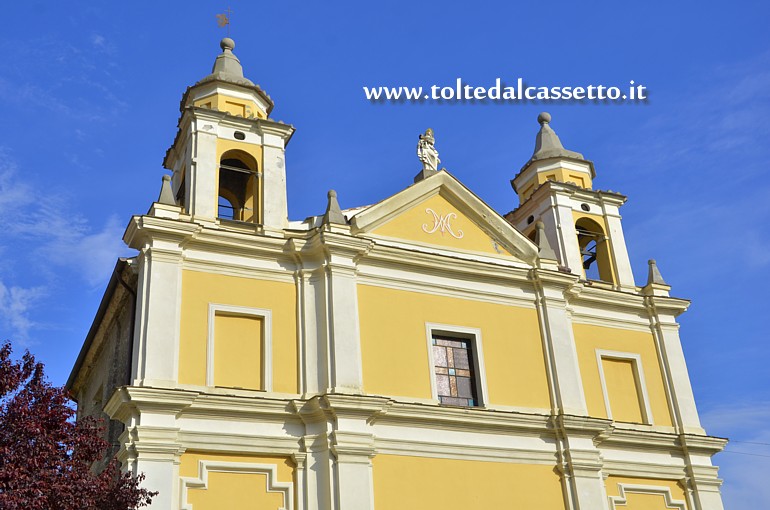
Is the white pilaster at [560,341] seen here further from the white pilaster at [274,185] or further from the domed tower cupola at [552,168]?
the white pilaster at [274,185]

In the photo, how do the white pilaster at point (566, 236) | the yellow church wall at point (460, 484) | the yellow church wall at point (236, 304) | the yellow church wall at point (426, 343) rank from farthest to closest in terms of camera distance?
the white pilaster at point (566, 236)
the yellow church wall at point (426, 343)
the yellow church wall at point (460, 484)
the yellow church wall at point (236, 304)

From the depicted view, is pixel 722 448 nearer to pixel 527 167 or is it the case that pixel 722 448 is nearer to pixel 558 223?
pixel 558 223

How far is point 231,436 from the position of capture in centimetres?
1528

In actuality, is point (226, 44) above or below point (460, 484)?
above

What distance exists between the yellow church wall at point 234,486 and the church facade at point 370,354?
1.2 inches

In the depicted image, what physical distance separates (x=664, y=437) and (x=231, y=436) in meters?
9.26

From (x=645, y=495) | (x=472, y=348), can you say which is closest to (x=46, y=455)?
(x=472, y=348)

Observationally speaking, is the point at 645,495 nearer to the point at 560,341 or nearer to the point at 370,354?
the point at 560,341

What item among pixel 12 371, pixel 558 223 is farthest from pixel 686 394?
pixel 12 371

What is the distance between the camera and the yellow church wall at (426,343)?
1705 centimetres

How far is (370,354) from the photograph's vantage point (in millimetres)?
16984

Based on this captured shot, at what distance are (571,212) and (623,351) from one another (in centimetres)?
363

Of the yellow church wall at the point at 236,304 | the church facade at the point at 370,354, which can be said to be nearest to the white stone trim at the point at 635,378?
the church facade at the point at 370,354

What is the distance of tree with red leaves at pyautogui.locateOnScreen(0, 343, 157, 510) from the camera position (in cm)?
1148
